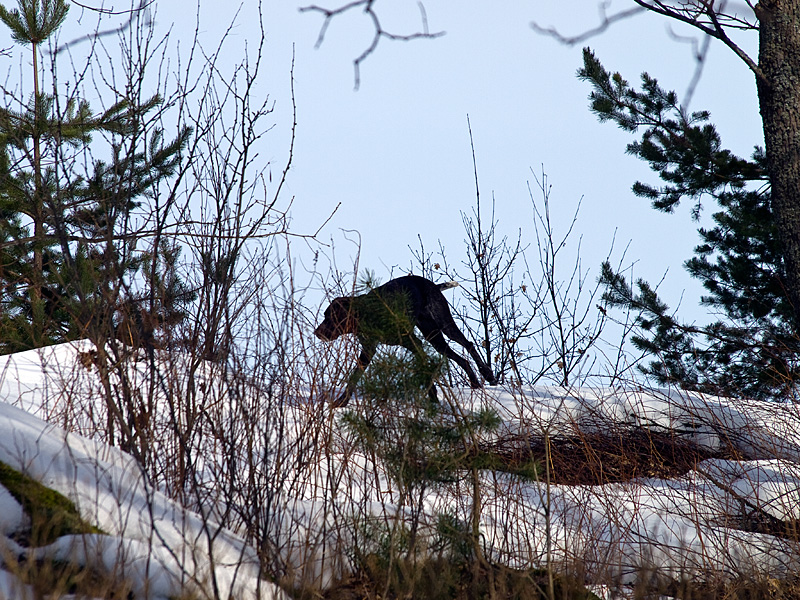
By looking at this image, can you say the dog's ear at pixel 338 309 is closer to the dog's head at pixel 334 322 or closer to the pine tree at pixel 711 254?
the dog's head at pixel 334 322

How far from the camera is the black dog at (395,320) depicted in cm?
277

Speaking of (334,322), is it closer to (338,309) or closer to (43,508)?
(338,309)

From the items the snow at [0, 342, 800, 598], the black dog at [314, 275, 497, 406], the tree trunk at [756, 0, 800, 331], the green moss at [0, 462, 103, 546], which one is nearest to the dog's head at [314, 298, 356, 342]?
the black dog at [314, 275, 497, 406]

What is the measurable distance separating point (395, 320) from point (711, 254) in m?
6.34

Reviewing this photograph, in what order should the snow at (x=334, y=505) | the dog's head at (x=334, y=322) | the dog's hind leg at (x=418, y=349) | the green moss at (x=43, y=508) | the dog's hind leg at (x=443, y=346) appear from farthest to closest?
1. the dog's hind leg at (x=443, y=346)
2. the dog's head at (x=334, y=322)
3. the dog's hind leg at (x=418, y=349)
4. the snow at (x=334, y=505)
5. the green moss at (x=43, y=508)

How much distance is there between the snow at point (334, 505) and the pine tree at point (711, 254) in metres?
1.52

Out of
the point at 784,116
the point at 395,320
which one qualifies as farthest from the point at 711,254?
the point at 395,320

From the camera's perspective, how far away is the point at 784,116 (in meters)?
4.74

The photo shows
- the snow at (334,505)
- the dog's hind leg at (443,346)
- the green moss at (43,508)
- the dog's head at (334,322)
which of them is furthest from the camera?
the dog's hind leg at (443,346)

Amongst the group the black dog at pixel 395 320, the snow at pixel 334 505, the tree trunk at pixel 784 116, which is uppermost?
the tree trunk at pixel 784 116

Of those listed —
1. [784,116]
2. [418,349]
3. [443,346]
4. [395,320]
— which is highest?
[784,116]

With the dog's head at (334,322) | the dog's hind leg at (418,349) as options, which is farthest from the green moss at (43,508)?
the dog's head at (334,322)

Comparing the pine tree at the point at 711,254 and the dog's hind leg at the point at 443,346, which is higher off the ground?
the pine tree at the point at 711,254

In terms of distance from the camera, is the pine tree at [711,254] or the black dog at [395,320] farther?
the pine tree at [711,254]
